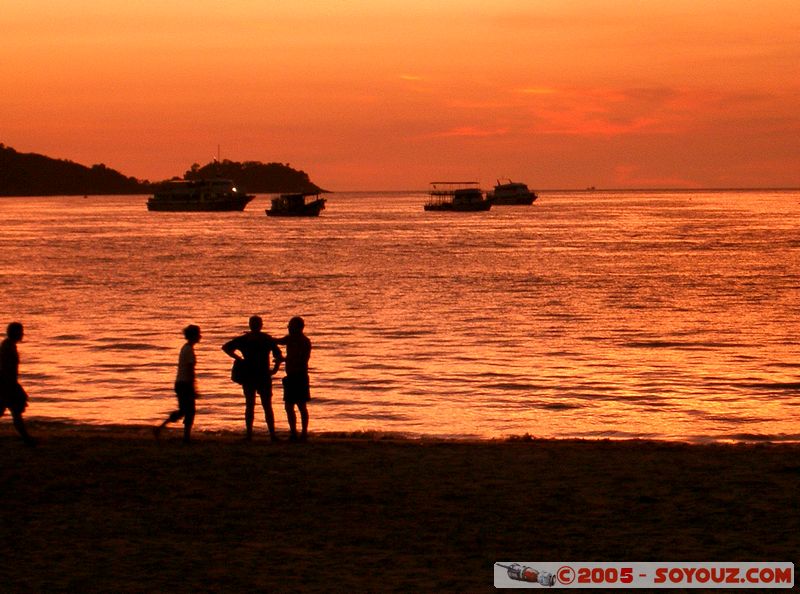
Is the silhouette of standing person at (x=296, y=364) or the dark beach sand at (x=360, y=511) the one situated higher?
the silhouette of standing person at (x=296, y=364)

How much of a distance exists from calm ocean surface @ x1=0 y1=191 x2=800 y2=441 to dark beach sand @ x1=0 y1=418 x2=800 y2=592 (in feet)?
16.3

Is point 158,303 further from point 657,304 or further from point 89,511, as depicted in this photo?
point 89,511

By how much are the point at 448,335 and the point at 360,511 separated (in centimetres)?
2385

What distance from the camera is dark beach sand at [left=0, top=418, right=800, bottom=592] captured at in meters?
8.70

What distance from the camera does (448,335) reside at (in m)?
34.2

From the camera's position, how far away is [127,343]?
103ft

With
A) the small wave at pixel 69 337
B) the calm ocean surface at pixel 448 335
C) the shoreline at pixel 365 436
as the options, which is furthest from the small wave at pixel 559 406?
the small wave at pixel 69 337

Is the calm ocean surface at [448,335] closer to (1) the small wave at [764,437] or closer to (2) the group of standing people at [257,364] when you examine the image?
(1) the small wave at [764,437]

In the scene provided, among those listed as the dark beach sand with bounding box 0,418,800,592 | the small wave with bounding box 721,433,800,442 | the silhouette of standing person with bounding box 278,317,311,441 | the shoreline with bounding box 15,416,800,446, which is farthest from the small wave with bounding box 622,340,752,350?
the silhouette of standing person with bounding box 278,317,311,441

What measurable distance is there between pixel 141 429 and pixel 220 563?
8214mm

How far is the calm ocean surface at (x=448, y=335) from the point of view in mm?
19984

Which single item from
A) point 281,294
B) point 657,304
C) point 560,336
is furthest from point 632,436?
point 281,294

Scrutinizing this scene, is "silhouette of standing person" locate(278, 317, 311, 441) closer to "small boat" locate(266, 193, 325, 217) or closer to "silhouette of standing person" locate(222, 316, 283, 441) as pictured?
"silhouette of standing person" locate(222, 316, 283, 441)

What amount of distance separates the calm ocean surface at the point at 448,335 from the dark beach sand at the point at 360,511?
16.3 ft
